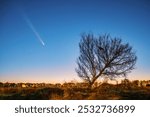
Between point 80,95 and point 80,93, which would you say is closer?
point 80,95

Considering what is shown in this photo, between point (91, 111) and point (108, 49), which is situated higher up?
point (108, 49)

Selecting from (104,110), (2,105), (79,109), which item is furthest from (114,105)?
(2,105)

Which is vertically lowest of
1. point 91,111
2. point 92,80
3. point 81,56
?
point 91,111

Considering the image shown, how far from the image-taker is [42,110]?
30.6 feet

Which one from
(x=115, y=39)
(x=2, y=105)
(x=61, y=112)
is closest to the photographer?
(x=61, y=112)

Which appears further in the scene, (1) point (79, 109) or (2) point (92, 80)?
(2) point (92, 80)

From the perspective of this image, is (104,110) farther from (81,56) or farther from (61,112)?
(81,56)

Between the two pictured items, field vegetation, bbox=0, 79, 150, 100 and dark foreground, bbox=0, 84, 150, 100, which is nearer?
dark foreground, bbox=0, 84, 150, 100

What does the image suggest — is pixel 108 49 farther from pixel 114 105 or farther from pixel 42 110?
pixel 42 110

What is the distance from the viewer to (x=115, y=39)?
15383mm

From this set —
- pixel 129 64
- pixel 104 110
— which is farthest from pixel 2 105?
pixel 129 64

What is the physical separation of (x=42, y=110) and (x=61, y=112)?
622mm

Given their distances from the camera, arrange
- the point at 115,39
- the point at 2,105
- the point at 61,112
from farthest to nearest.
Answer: the point at 115,39, the point at 2,105, the point at 61,112

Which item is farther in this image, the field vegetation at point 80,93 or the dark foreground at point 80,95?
the field vegetation at point 80,93
